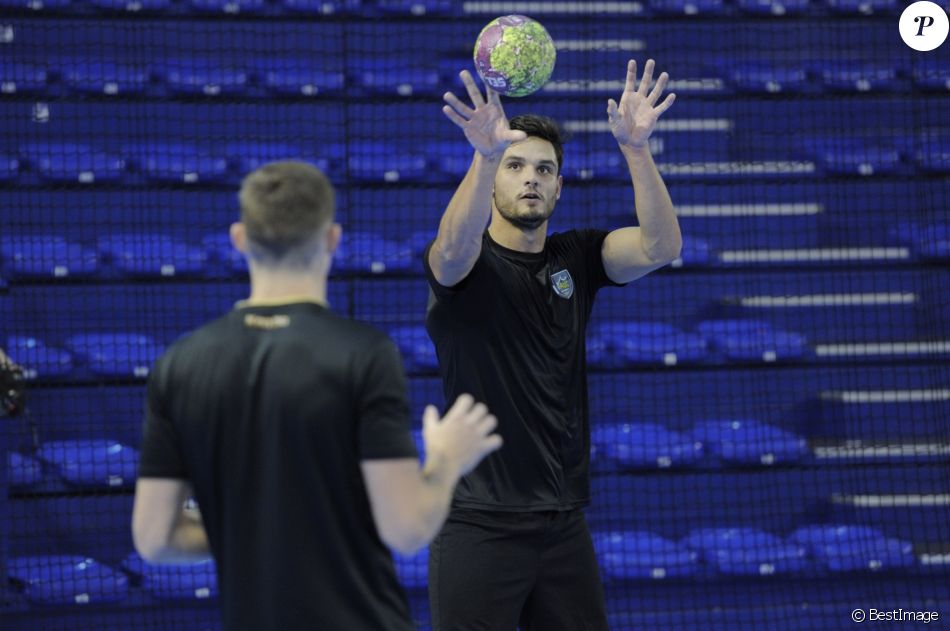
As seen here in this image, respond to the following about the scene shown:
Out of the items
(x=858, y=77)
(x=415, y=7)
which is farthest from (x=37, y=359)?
(x=858, y=77)

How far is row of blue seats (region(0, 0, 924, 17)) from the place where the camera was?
7.69m

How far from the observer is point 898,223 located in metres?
8.13

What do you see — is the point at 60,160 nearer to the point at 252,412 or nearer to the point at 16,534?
the point at 16,534

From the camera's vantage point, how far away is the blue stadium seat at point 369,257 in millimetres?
7539

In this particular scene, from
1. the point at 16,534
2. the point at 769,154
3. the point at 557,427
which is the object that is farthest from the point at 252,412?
the point at 769,154

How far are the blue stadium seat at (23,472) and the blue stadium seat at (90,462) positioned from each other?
0.08 m

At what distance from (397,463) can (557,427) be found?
5.28 ft

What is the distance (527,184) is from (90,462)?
4.26m

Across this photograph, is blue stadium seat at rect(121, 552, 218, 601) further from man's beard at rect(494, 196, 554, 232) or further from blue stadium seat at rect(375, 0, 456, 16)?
blue stadium seat at rect(375, 0, 456, 16)

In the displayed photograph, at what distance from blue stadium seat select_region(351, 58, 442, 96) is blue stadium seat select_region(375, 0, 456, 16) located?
0.41 metres

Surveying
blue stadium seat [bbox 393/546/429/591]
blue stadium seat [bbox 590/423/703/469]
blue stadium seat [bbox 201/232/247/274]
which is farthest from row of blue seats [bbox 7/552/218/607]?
blue stadium seat [bbox 590/423/703/469]

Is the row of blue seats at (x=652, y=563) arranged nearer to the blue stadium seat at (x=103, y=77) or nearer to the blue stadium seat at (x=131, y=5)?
the blue stadium seat at (x=103, y=77)

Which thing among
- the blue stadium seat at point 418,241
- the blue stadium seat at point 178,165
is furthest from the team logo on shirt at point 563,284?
the blue stadium seat at point 178,165

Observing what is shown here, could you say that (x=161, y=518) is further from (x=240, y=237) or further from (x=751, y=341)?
(x=751, y=341)
